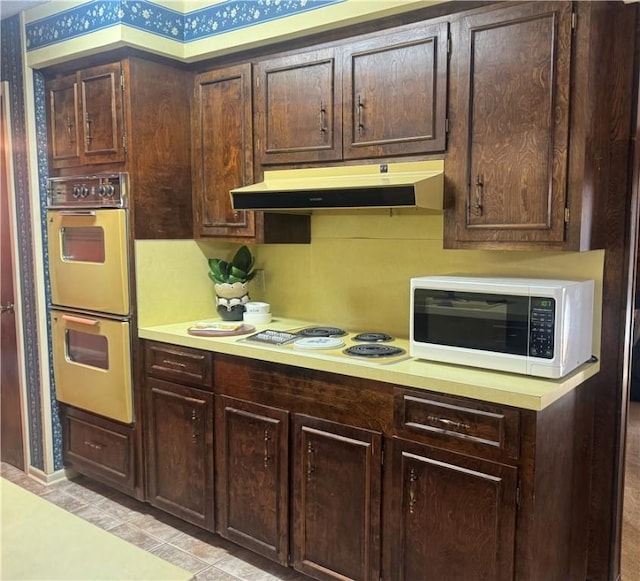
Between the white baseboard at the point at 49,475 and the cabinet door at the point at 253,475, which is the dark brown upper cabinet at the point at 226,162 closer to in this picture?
the cabinet door at the point at 253,475

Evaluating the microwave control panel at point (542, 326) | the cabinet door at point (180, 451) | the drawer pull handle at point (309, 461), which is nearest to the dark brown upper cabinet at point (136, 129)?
the cabinet door at point (180, 451)

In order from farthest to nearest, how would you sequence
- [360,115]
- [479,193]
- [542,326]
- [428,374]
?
[360,115]
[479,193]
[428,374]
[542,326]

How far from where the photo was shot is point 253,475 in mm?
2492

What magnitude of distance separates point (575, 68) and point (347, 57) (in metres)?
0.90

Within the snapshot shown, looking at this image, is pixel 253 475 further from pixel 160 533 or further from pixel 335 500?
pixel 160 533

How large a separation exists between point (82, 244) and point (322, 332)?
1.39 meters

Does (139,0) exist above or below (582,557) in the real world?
above

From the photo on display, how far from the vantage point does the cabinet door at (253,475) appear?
2.40m

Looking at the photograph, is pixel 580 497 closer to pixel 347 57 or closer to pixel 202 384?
pixel 202 384

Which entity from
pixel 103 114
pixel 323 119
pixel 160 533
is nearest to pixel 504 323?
pixel 323 119

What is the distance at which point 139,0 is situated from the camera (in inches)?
106

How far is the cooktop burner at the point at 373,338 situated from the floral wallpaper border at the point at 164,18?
1.41 meters

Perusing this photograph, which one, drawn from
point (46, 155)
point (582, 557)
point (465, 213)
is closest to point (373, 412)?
point (465, 213)

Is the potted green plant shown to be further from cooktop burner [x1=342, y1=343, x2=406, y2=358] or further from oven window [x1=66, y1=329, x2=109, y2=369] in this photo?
cooktop burner [x1=342, y1=343, x2=406, y2=358]
